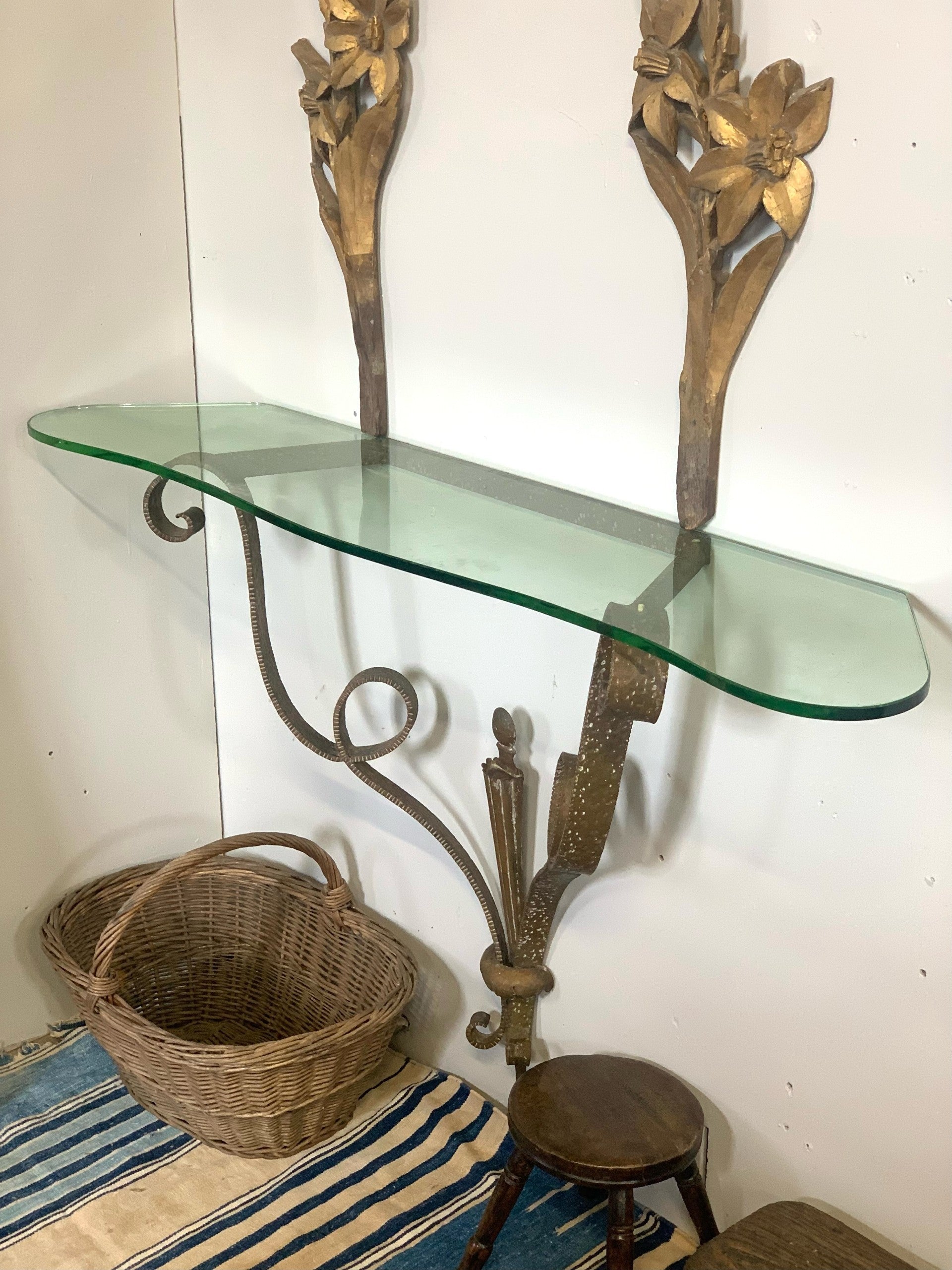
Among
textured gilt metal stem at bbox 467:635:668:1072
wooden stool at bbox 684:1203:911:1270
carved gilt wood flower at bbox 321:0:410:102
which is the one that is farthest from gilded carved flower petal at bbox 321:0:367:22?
wooden stool at bbox 684:1203:911:1270

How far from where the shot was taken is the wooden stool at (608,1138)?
968mm

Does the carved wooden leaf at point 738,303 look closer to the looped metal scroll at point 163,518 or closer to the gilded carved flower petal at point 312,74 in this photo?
the gilded carved flower petal at point 312,74

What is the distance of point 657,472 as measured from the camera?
99 centimetres

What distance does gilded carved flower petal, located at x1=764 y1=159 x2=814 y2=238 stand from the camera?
2.73ft

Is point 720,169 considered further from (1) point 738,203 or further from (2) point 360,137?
(2) point 360,137

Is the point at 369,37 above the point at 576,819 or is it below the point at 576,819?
above

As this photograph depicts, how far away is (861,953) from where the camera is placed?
3.13ft

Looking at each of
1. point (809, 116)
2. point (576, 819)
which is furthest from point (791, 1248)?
point (809, 116)

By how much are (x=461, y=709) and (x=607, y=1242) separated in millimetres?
514

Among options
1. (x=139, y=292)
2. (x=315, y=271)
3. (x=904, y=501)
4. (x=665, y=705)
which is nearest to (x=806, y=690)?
(x=904, y=501)

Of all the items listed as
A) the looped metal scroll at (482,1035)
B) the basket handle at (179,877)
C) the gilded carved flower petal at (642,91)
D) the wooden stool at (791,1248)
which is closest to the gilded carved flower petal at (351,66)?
the gilded carved flower petal at (642,91)

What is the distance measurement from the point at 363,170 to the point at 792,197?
18.1 inches

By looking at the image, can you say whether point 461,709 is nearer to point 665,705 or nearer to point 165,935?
point 665,705

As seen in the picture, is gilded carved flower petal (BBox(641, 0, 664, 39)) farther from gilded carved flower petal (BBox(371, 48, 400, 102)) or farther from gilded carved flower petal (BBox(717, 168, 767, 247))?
gilded carved flower petal (BBox(371, 48, 400, 102))
